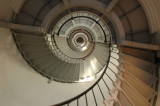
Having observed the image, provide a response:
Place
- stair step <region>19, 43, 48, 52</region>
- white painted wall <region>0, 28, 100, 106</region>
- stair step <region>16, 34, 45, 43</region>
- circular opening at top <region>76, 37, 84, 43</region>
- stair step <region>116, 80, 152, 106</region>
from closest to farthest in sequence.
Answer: stair step <region>116, 80, 152, 106</region>
white painted wall <region>0, 28, 100, 106</region>
stair step <region>16, 34, 45, 43</region>
stair step <region>19, 43, 48, 52</region>
circular opening at top <region>76, 37, 84, 43</region>

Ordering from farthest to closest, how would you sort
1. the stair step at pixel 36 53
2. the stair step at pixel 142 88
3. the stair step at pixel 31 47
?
the stair step at pixel 36 53
the stair step at pixel 31 47
the stair step at pixel 142 88

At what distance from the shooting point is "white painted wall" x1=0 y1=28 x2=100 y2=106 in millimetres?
5740

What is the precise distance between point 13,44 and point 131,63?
4.08m

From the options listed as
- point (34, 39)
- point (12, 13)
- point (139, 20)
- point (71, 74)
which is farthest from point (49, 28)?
point (139, 20)

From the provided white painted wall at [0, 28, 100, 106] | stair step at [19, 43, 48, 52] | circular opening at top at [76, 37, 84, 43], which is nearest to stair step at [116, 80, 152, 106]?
white painted wall at [0, 28, 100, 106]

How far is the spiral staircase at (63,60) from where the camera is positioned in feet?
15.3

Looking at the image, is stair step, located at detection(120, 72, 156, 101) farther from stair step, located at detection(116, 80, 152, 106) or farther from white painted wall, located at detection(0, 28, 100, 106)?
white painted wall, located at detection(0, 28, 100, 106)

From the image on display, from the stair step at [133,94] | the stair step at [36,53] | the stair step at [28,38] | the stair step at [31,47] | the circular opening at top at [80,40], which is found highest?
the stair step at [28,38]

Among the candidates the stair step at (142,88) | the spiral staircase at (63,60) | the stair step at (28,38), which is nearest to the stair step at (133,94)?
the spiral staircase at (63,60)

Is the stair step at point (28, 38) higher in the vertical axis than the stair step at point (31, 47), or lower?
higher

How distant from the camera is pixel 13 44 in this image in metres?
6.17

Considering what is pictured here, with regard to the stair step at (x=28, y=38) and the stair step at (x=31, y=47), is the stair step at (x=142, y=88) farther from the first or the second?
the stair step at (x=31, y=47)

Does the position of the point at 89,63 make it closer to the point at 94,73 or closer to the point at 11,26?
the point at 94,73

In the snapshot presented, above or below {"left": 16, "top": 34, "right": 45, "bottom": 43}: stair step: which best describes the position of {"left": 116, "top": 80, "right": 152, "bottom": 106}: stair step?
below
